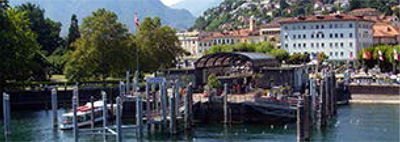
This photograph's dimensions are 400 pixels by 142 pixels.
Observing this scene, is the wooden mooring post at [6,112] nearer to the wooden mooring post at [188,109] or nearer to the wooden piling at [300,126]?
the wooden mooring post at [188,109]

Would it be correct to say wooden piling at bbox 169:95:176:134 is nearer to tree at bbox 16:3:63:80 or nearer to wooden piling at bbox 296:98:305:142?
wooden piling at bbox 296:98:305:142

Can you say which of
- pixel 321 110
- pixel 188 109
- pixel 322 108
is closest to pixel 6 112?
pixel 188 109

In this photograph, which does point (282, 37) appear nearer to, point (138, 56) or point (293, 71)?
point (138, 56)

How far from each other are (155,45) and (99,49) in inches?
502

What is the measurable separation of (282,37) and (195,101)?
251 feet

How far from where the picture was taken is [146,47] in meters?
95.4

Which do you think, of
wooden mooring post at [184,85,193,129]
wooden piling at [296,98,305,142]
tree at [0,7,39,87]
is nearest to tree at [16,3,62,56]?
tree at [0,7,39,87]

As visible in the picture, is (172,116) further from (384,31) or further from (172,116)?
(384,31)

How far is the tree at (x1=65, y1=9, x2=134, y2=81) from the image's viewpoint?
284 ft

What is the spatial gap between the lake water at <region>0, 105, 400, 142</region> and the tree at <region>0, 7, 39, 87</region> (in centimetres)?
1163

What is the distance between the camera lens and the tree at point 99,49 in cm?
8656

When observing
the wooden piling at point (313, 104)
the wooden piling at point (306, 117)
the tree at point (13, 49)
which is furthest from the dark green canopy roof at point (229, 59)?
the wooden piling at point (306, 117)

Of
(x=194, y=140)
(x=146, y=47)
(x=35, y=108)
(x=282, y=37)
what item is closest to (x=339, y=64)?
(x=282, y=37)

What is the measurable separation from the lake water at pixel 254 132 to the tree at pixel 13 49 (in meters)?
11.6
